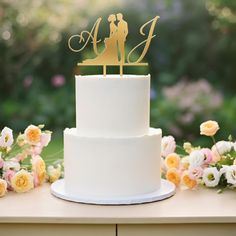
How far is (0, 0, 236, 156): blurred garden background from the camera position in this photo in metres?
6.56

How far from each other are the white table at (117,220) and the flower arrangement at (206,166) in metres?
0.23

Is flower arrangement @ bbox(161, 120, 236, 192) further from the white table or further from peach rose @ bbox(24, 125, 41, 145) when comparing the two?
peach rose @ bbox(24, 125, 41, 145)

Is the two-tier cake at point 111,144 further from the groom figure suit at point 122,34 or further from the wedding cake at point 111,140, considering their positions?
the groom figure suit at point 122,34

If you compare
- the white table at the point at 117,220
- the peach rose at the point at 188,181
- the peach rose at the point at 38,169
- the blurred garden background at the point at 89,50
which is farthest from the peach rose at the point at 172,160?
the blurred garden background at the point at 89,50

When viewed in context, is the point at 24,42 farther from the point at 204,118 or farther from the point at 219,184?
the point at 219,184

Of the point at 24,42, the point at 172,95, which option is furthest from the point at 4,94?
the point at 172,95

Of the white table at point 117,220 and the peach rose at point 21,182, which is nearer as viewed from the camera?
the white table at point 117,220

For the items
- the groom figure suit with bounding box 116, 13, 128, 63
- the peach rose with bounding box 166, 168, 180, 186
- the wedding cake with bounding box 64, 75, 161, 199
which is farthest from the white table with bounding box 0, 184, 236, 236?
the groom figure suit with bounding box 116, 13, 128, 63

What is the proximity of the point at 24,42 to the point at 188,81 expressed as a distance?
1.91m

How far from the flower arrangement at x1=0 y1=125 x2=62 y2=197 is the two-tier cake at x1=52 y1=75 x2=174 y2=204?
184mm

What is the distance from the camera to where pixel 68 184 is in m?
2.18

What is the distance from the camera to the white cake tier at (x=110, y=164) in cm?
207

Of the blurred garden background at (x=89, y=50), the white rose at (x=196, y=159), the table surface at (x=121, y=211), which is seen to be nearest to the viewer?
the table surface at (x=121, y=211)

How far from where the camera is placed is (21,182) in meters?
2.20
